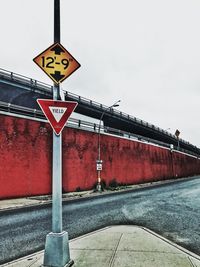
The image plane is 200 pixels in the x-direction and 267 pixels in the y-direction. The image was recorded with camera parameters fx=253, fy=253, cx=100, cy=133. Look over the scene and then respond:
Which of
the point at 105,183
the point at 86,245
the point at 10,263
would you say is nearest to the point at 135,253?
the point at 86,245

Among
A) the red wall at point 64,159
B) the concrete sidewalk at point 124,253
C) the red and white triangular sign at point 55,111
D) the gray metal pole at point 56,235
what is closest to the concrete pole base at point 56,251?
Result: the gray metal pole at point 56,235

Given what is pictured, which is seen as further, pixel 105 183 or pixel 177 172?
pixel 177 172

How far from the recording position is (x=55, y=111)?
4.64 meters

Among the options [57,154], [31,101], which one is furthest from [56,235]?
[31,101]

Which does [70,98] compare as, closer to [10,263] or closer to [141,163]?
[141,163]

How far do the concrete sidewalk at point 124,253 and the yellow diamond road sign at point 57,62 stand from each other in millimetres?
3556

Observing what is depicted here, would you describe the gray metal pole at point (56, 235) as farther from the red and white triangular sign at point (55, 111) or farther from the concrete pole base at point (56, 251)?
the red and white triangular sign at point (55, 111)

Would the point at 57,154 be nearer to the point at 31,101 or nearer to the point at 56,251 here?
the point at 56,251

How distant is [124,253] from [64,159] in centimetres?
1609

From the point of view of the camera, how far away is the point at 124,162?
30406mm

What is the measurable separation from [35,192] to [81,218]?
890 centimetres

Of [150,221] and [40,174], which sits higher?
[40,174]

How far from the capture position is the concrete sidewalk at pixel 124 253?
15.7ft

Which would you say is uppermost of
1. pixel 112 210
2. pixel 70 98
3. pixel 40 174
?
pixel 70 98
